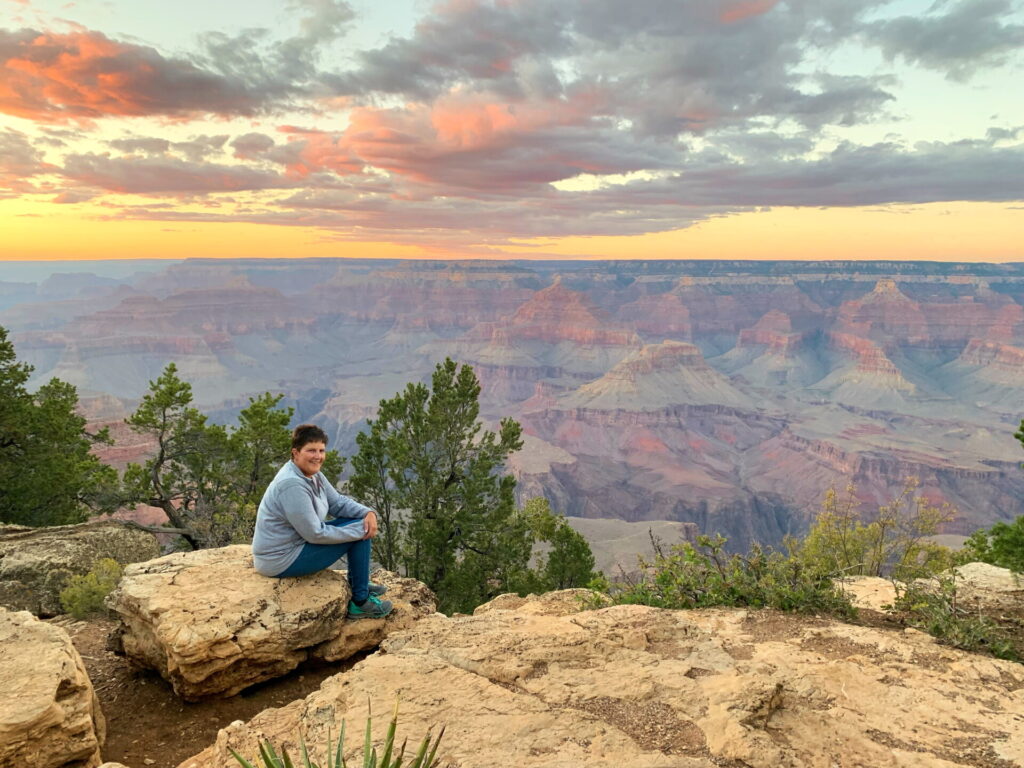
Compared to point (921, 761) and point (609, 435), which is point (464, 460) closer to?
point (921, 761)

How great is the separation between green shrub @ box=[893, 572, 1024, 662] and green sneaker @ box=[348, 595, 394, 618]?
5.78 metres

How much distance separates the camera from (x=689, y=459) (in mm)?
131750

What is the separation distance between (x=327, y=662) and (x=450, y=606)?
31.0 ft

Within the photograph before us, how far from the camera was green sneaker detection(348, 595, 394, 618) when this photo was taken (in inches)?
256

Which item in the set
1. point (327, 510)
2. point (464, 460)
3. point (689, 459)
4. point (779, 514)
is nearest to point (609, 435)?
point (689, 459)

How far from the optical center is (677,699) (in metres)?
4.37

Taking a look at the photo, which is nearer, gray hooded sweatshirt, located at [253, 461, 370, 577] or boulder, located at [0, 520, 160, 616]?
gray hooded sweatshirt, located at [253, 461, 370, 577]

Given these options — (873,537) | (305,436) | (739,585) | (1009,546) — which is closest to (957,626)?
(739,585)

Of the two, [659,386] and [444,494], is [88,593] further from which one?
[659,386]

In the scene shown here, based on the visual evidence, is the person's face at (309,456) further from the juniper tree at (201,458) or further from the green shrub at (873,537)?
the green shrub at (873,537)

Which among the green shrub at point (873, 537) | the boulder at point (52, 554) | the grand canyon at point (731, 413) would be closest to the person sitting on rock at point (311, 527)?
the boulder at point (52, 554)

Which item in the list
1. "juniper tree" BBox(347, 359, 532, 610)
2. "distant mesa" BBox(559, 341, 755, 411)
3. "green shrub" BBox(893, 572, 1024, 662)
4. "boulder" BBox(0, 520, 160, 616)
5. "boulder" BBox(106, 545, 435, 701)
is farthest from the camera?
"distant mesa" BBox(559, 341, 755, 411)

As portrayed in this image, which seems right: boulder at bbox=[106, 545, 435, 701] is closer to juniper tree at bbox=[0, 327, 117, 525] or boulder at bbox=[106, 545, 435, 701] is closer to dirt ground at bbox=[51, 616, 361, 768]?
dirt ground at bbox=[51, 616, 361, 768]

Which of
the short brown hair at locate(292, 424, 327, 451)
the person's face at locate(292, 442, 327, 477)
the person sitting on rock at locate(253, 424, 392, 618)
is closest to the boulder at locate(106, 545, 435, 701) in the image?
the person sitting on rock at locate(253, 424, 392, 618)
